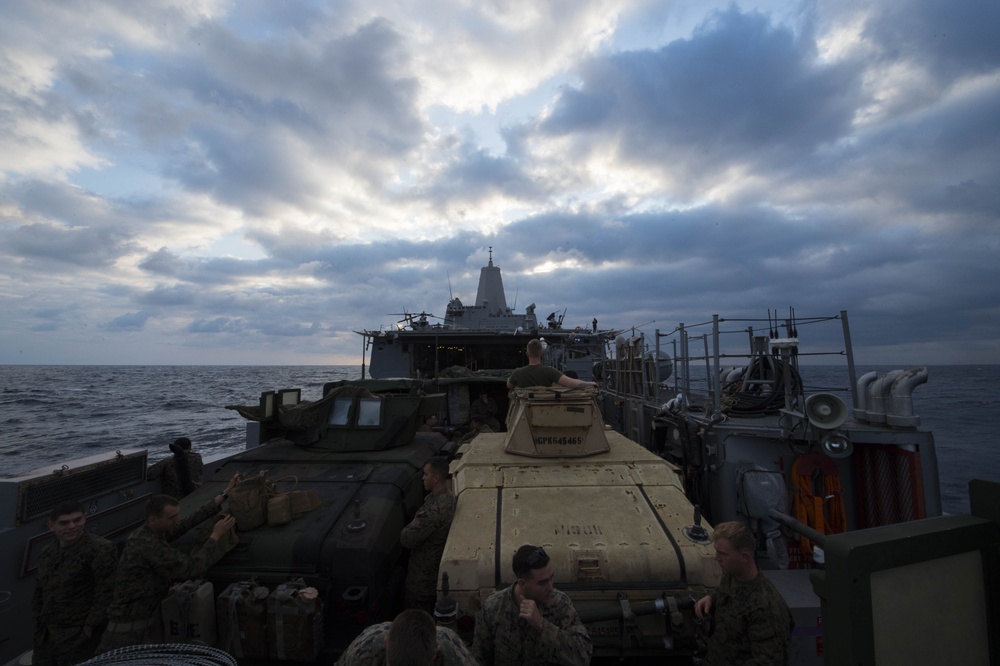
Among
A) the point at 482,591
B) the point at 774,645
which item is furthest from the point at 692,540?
the point at 482,591

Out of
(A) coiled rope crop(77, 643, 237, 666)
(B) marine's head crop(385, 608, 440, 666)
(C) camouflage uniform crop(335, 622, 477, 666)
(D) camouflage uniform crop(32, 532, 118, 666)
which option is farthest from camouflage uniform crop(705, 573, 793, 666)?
(D) camouflage uniform crop(32, 532, 118, 666)

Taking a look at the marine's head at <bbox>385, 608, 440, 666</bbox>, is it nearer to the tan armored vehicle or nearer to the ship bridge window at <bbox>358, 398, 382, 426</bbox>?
the tan armored vehicle

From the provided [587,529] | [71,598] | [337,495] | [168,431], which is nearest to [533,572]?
[587,529]

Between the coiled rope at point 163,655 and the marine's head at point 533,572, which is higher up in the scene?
the marine's head at point 533,572

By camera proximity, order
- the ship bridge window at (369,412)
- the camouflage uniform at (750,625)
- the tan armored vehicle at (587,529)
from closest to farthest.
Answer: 1. the camouflage uniform at (750,625)
2. the tan armored vehicle at (587,529)
3. the ship bridge window at (369,412)

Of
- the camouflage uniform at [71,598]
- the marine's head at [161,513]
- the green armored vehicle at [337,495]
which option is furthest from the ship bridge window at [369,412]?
the camouflage uniform at [71,598]

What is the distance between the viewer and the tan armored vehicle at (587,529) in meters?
3.58

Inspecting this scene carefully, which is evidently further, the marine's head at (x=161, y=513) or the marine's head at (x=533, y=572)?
the marine's head at (x=161, y=513)

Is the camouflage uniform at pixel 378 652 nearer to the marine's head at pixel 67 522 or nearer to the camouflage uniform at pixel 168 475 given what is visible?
the marine's head at pixel 67 522

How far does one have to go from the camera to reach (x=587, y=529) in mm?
4105

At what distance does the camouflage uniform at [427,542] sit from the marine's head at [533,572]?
5.99ft

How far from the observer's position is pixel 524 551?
9.12 ft

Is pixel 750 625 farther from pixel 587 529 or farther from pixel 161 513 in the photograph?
pixel 161 513

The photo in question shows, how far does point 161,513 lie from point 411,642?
2991 mm
